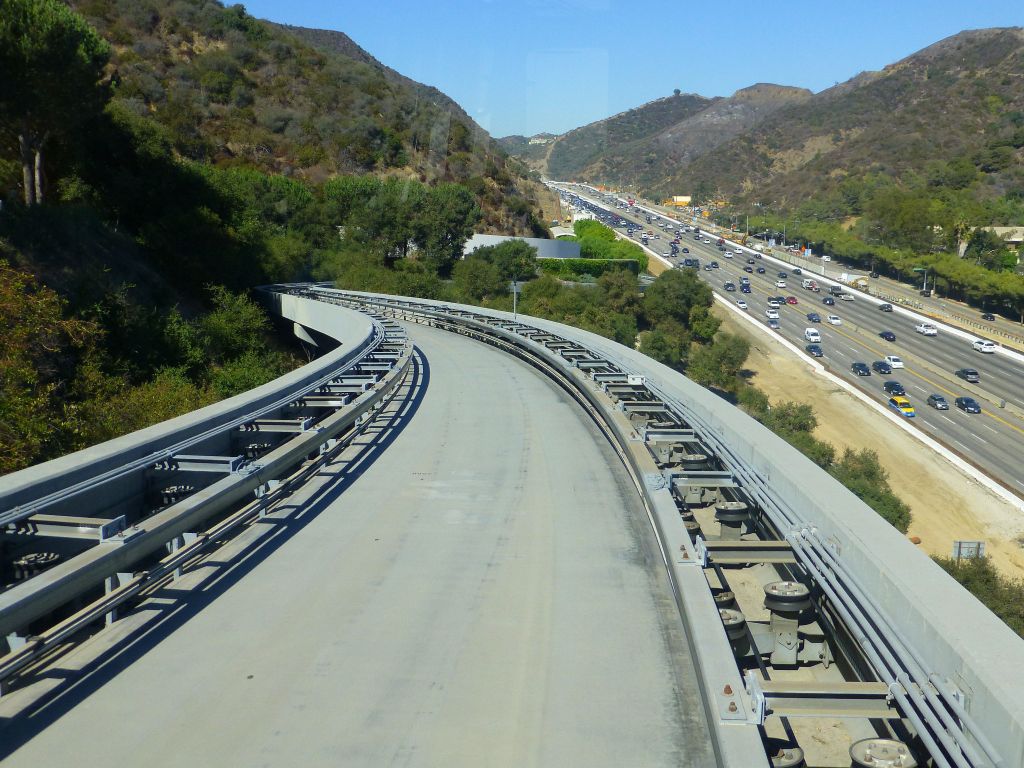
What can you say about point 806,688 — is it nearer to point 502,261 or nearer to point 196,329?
point 196,329

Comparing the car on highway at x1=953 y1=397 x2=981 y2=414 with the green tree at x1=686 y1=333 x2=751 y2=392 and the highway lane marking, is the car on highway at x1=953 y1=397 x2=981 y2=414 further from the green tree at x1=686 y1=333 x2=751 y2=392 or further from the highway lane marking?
the green tree at x1=686 y1=333 x2=751 y2=392

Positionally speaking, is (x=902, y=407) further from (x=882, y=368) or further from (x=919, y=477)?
(x=919, y=477)

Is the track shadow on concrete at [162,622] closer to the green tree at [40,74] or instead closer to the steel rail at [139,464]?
the steel rail at [139,464]

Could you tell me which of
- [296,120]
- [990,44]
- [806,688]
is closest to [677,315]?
[296,120]

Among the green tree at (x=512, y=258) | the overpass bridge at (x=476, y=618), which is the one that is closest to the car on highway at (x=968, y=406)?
the green tree at (x=512, y=258)

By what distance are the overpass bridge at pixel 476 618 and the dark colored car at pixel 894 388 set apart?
48418mm

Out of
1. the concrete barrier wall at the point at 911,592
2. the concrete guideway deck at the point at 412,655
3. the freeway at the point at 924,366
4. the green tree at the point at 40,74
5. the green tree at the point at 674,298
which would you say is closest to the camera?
the concrete barrier wall at the point at 911,592

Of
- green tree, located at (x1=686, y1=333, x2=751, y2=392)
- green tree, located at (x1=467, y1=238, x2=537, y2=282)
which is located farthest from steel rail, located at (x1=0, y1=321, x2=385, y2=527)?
green tree, located at (x1=467, y1=238, x2=537, y2=282)

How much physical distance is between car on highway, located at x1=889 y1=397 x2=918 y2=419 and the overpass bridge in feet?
149

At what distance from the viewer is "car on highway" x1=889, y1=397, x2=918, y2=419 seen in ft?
171

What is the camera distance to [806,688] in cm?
479

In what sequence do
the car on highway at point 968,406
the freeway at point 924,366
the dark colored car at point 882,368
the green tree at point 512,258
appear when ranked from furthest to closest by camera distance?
the green tree at point 512,258 < the dark colored car at point 882,368 < the car on highway at point 968,406 < the freeway at point 924,366

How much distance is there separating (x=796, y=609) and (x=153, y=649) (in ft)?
15.2

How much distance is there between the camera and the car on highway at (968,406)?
5250 centimetres
